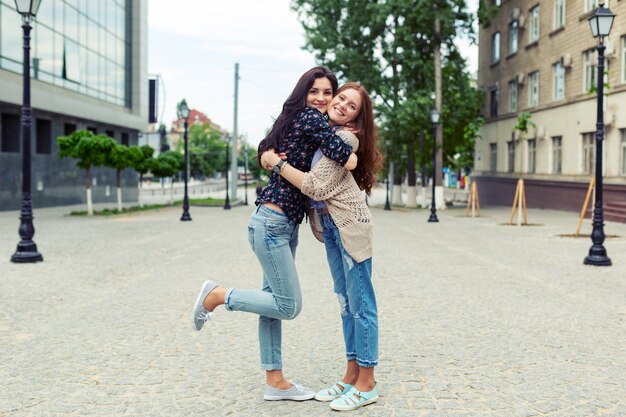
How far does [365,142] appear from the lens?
399 cm

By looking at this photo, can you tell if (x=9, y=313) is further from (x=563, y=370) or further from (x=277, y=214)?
(x=563, y=370)

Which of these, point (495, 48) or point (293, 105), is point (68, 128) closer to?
point (495, 48)

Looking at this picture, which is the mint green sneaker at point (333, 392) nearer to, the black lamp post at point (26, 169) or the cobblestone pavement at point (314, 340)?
the cobblestone pavement at point (314, 340)

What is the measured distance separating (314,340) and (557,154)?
2866cm

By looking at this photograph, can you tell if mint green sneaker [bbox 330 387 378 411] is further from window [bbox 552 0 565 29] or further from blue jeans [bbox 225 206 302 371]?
window [bbox 552 0 565 29]

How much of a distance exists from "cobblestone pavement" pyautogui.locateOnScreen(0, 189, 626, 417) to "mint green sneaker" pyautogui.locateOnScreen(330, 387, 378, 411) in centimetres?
7

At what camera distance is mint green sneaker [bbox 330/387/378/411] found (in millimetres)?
4035

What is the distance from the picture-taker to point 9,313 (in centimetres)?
707

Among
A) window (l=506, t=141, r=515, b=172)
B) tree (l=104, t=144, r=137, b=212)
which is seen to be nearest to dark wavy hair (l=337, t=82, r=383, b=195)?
tree (l=104, t=144, r=137, b=212)

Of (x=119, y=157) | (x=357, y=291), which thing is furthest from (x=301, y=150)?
(x=119, y=157)

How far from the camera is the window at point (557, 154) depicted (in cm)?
3161

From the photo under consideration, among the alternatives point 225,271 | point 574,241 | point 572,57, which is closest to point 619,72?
point 572,57

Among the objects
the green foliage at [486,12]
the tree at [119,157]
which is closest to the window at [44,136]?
the tree at [119,157]

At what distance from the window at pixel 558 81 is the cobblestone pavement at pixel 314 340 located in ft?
68.6
